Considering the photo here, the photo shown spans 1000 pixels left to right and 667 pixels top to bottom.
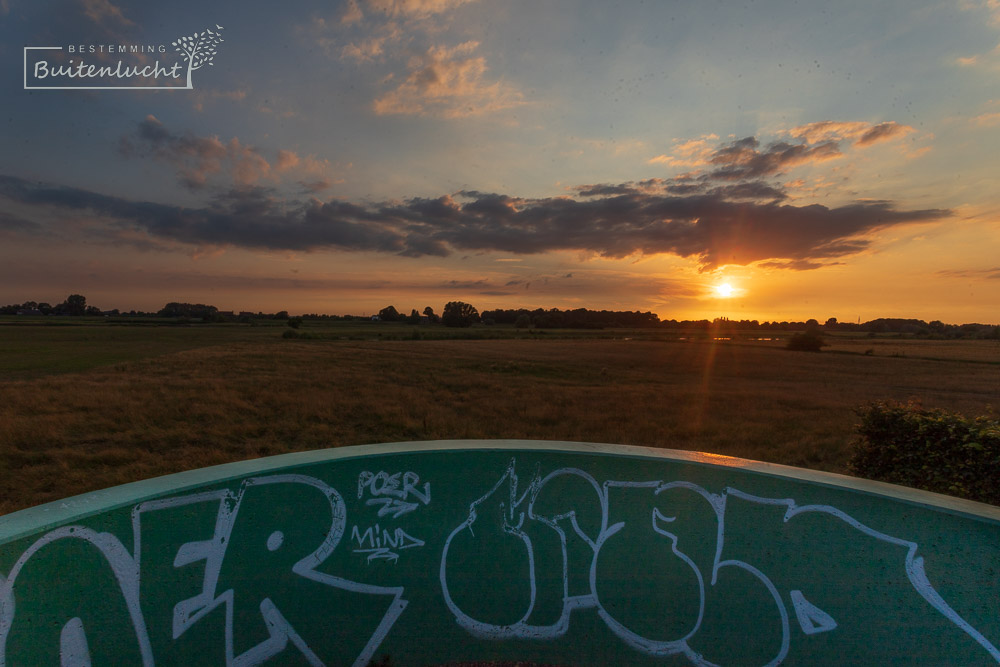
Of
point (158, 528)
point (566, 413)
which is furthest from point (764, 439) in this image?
point (158, 528)

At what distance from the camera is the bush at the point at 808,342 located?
64000 mm

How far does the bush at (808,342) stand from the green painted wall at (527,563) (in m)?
70.0

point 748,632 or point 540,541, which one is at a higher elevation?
point 540,541

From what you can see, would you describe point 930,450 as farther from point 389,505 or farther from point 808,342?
point 808,342

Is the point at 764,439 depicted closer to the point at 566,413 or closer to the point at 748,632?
the point at 566,413

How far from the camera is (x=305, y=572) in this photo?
3.08 meters

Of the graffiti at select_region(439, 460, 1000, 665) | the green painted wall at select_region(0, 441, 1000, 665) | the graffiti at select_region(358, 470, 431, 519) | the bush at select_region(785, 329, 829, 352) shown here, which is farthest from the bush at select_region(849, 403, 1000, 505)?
the bush at select_region(785, 329, 829, 352)

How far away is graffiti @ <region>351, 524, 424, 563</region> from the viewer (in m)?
3.23

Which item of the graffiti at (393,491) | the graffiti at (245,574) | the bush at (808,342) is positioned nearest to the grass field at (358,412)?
the graffiti at (393,491)

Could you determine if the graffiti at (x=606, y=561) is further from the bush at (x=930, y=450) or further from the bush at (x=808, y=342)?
the bush at (x=808, y=342)

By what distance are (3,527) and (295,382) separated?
2179cm

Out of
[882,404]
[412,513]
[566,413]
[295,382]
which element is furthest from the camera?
[295,382]

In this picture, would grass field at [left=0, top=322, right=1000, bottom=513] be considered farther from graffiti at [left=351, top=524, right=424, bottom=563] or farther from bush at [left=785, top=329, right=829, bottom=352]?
bush at [left=785, top=329, right=829, bottom=352]

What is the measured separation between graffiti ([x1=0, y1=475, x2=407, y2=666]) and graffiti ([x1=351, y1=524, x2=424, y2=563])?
0.15 meters
